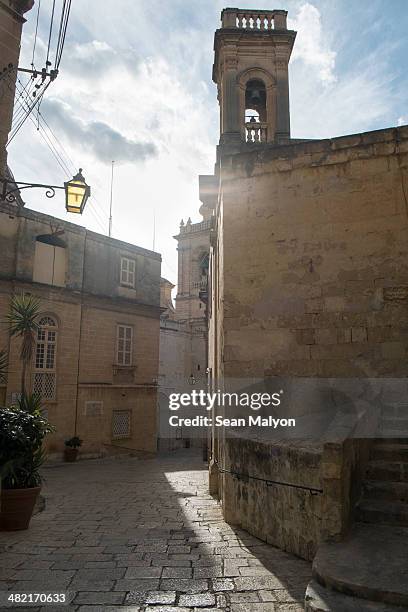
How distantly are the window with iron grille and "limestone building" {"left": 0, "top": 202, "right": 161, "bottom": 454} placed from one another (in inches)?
1.6

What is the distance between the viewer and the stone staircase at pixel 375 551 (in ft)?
9.00

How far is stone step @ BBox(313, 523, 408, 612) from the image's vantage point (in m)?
2.77

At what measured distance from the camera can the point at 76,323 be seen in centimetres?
1705

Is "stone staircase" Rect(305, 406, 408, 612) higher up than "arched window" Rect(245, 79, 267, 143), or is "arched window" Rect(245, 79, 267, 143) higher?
"arched window" Rect(245, 79, 267, 143)

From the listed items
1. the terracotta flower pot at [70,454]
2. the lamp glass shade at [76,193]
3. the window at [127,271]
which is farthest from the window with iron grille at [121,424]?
the lamp glass shade at [76,193]

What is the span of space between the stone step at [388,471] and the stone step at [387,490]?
0.11 m

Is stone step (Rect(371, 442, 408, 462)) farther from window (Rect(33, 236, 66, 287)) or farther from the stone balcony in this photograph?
window (Rect(33, 236, 66, 287))

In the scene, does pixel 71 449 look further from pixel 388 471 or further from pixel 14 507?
pixel 388 471

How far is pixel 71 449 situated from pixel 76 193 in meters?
11.6

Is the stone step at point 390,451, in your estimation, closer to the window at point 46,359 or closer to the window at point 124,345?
the window at point 46,359

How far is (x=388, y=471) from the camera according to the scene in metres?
4.47

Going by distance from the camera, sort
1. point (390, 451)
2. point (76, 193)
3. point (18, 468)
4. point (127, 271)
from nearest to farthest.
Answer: point (390, 451)
point (18, 468)
point (76, 193)
point (127, 271)

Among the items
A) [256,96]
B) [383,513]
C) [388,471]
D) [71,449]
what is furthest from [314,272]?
[71,449]

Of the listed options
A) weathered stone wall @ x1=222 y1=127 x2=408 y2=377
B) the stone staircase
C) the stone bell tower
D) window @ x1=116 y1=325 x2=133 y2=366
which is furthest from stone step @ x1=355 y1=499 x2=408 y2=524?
window @ x1=116 y1=325 x2=133 y2=366
